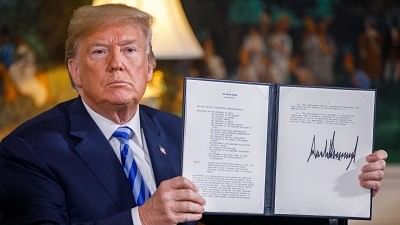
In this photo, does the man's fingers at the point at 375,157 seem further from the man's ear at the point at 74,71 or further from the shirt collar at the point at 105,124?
the man's ear at the point at 74,71

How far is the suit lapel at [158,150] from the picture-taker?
7.86ft

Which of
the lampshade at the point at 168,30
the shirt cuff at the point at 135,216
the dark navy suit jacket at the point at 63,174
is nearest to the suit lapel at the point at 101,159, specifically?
the dark navy suit jacket at the point at 63,174

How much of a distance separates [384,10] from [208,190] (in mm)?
3332

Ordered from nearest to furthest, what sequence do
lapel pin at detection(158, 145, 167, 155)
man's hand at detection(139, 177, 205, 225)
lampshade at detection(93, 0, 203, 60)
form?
1. man's hand at detection(139, 177, 205, 225)
2. lapel pin at detection(158, 145, 167, 155)
3. lampshade at detection(93, 0, 203, 60)

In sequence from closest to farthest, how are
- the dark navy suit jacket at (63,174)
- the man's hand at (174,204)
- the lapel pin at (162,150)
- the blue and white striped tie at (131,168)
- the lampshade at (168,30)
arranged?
the man's hand at (174,204) → the dark navy suit jacket at (63,174) → the blue and white striped tie at (131,168) → the lapel pin at (162,150) → the lampshade at (168,30)

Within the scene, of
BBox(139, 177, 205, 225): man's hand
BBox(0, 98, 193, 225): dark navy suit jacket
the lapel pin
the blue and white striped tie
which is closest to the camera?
BBox(139, 177, 205, 225): man's hand

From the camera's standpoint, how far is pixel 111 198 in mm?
2268

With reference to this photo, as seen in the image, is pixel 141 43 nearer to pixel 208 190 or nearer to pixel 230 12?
pixel 208 190

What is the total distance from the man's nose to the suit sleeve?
29 centimetres

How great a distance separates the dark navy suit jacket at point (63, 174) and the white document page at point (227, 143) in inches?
8.2

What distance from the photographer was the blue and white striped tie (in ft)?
7.60

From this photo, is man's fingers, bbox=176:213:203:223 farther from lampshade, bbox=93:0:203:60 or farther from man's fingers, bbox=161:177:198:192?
lampshade, bbox=93:0:203:60

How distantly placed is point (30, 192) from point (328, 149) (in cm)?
76

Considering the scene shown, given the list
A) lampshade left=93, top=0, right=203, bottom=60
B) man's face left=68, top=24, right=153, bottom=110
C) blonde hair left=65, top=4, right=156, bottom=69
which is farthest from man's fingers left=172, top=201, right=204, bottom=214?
lampshade left=93, top=0, right=203, bottom=60
